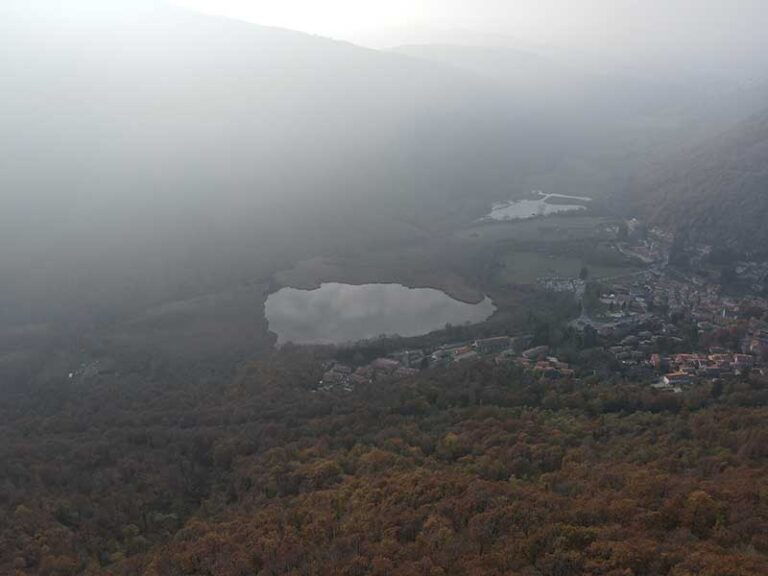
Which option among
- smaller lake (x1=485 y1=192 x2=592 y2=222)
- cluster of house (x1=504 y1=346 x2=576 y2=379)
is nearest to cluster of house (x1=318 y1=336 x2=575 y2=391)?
cluster of house (x1=504 y1=346 x2=576 y2=379)

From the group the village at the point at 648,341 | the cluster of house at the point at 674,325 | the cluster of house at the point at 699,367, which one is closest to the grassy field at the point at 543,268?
the village at the point at 648,341

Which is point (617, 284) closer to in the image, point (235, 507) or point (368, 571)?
point (235, 507)

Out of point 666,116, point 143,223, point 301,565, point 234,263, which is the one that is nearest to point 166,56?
point 143,223

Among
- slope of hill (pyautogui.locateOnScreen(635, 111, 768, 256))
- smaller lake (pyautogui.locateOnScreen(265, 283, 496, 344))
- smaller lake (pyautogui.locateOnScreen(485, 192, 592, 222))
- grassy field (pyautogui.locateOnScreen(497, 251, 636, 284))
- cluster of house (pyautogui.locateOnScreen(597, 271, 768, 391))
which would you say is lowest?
smaller lake (pyautogui.locateOnScreen(265, 283, 496, 344))

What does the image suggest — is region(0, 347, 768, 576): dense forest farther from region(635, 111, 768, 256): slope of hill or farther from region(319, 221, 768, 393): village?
region(635, 111, 768, 256): slope of hill

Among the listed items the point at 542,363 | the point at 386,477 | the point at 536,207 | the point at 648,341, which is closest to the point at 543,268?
the point at 648,341

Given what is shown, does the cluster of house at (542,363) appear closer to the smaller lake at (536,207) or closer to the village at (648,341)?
the village at (648,341)
